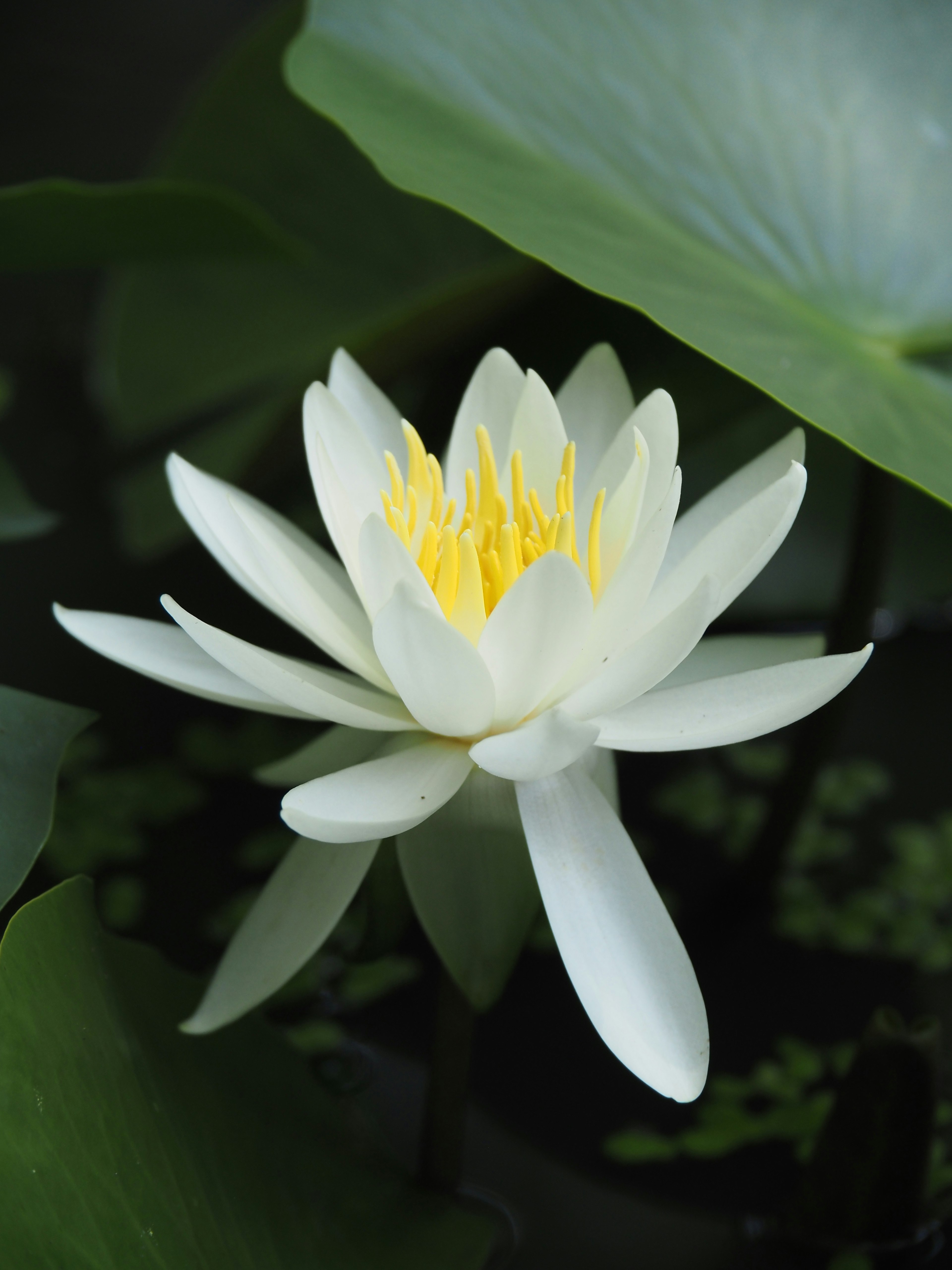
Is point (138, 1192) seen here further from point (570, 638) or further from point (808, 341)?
point (808, 341)

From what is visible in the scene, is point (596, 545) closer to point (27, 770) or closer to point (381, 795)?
point (381, 795)

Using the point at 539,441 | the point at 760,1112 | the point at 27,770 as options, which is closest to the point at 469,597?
the point at 539,441

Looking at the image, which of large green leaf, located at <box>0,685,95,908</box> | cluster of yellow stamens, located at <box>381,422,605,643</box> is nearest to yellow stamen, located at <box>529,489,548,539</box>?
cluster of yellow stamens, located at <box>381,422,605,643</box>

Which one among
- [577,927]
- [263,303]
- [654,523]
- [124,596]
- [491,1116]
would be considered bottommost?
[124,596]

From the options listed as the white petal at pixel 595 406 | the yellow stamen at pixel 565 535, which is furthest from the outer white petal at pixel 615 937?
the white petal at pixel 595 406

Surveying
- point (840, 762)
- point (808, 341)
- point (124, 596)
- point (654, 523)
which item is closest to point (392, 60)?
point (808, 341)

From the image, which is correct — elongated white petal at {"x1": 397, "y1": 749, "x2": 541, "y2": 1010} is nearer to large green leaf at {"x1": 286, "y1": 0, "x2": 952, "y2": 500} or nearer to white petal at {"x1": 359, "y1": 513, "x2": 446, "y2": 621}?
white petal at {"x1": 359, "y1": 513, "x2": 446, "y2": 621}
